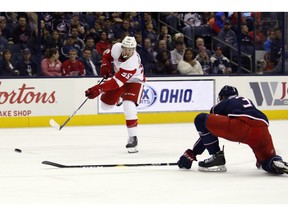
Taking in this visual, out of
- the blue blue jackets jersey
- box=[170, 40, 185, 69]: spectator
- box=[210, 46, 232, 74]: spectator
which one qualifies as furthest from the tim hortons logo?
the blue blue jackets jersey

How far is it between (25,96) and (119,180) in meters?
5.88

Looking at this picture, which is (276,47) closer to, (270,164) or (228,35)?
(228,35)

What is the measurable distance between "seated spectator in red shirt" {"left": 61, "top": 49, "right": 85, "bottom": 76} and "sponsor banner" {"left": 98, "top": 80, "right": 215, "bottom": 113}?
83cm

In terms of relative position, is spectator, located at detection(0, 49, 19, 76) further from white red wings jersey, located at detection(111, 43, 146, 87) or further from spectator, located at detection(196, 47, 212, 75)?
white red wings jersey, located at detection(111, 43, 146, 87)

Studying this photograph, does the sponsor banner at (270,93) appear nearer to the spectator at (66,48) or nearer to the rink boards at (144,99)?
the rink boards at (144,99)

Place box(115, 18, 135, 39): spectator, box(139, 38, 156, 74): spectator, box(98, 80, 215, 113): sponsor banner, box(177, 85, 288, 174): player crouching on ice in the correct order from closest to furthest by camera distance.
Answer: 1. box(177, 85, 288, 174): player crouching on ice
2. box(98, 80, 215, 113): sponsor banner
3. box(115, 18, 135, 39): spectator
4. box(139, 38, 156, 74): spectator

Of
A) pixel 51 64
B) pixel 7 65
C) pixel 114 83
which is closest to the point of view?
pixel 114 83

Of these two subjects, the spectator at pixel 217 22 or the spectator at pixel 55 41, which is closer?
the spectator at pixel 55 41

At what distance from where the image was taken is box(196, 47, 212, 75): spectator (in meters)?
13.7

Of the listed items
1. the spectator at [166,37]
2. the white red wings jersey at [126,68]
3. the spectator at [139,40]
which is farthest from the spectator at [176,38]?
the white red wings jersey at [126,68]

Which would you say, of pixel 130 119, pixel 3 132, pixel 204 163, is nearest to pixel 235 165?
pixel 204 163

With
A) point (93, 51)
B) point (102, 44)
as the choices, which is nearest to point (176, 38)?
point (102, 44)

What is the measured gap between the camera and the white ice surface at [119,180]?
5738mm

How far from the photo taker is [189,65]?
1352cm
